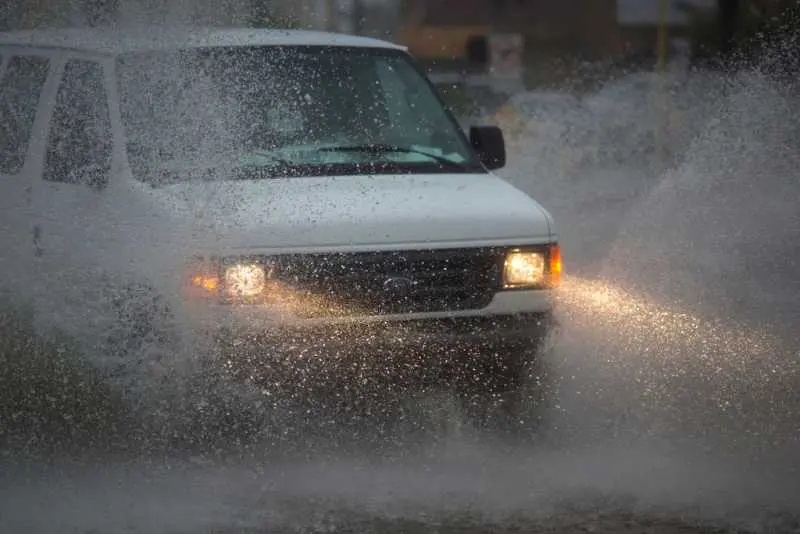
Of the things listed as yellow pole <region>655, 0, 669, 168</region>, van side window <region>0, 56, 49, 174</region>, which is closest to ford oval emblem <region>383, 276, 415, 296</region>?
van side window <region>0, 56, 49, 174</region>

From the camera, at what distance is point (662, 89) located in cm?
2766

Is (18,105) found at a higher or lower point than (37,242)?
higher

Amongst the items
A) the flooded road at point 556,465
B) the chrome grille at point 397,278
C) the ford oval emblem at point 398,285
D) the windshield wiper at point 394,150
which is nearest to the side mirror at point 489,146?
the windshield wiper at point 394,150

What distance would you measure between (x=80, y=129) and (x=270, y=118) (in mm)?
912

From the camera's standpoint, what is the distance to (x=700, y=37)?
3091 cm

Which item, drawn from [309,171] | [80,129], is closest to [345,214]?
[309,171]

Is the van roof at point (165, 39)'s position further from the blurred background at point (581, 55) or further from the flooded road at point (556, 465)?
the blurred background at point (581, 55)

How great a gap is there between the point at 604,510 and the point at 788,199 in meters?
11.8

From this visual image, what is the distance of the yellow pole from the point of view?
23672 mm

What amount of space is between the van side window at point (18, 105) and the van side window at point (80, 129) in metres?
0.20

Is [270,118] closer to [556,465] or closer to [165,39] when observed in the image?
[165,39]

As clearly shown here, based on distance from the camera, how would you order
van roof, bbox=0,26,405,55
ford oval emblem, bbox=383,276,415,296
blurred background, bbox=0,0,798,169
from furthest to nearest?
blurred background, bbox=0,0,798,169
van roof, bbox=0,26,405,55
ford oval emblem, bbox=383,276,415,296

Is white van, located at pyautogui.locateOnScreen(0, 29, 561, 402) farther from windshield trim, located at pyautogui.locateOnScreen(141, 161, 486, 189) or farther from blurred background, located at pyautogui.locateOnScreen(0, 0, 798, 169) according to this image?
blurred background, located at pyautogui.locateOnScreen(0, 0, 798, 169)

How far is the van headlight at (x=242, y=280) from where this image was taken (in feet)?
21.4
